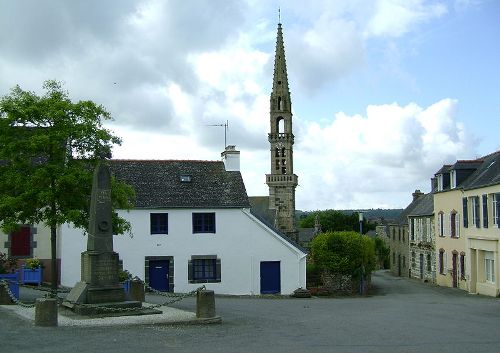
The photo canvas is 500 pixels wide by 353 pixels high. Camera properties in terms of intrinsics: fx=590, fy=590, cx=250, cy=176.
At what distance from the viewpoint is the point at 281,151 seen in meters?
81.9

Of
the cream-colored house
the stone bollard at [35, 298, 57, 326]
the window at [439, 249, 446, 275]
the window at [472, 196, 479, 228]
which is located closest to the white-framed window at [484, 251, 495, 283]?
the cream-colored house

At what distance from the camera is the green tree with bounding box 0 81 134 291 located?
63.1 feet

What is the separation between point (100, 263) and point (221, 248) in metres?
15.9

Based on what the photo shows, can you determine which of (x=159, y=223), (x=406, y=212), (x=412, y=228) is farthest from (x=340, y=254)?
(x=406, y=212)

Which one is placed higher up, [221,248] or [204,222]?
[204,222]

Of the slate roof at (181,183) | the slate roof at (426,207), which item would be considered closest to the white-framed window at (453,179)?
the slate roof at (426,207)

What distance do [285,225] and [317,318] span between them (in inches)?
2347

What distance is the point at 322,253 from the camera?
119ft

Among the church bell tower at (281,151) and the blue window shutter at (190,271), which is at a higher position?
the church bell tower at (281,151)

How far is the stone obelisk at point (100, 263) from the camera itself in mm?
16594

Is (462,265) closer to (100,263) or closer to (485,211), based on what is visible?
(485,211)

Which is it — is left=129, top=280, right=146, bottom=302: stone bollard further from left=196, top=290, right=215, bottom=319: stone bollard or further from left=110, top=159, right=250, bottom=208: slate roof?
left=110, top=159, right=250, bottom=208: slate roof

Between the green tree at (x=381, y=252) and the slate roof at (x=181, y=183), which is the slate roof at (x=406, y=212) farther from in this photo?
the slate roof at (x=181, y=183)

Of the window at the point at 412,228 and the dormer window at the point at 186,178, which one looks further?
the window at the point at 412,228
